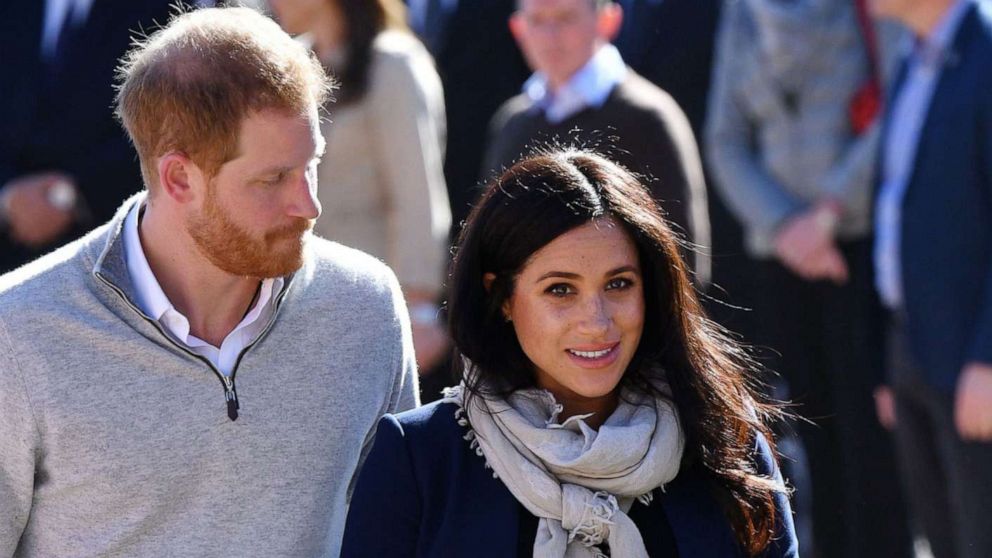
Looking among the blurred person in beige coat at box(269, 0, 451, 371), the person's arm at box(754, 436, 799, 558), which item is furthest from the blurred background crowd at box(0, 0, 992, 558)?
the person's arm at box(754, 436, 799, 558)

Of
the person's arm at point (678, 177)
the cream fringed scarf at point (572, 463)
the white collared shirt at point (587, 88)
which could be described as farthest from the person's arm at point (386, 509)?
the white collared shirt at point (587, 88)

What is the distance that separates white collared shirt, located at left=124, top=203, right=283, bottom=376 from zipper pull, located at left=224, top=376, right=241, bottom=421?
2 cm

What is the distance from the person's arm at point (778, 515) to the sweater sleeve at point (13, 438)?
1322mm

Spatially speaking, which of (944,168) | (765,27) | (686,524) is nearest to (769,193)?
(765,27)

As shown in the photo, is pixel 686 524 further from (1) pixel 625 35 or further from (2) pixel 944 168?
(1) pixel 625 35

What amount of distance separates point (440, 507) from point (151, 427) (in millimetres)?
549

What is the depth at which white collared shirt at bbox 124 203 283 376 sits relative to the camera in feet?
10.7

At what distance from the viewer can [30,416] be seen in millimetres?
3123

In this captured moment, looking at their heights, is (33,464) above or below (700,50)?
below

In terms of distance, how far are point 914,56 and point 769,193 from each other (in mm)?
844

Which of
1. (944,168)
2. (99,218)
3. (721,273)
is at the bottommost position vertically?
(99,218)

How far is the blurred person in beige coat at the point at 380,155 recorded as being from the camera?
5.39m

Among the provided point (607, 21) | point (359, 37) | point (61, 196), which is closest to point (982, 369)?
point (607, 21)

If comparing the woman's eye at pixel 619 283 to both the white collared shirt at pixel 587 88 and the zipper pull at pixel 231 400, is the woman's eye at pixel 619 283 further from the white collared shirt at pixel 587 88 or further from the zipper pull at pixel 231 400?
the white collared shirt at pixel 587 88
